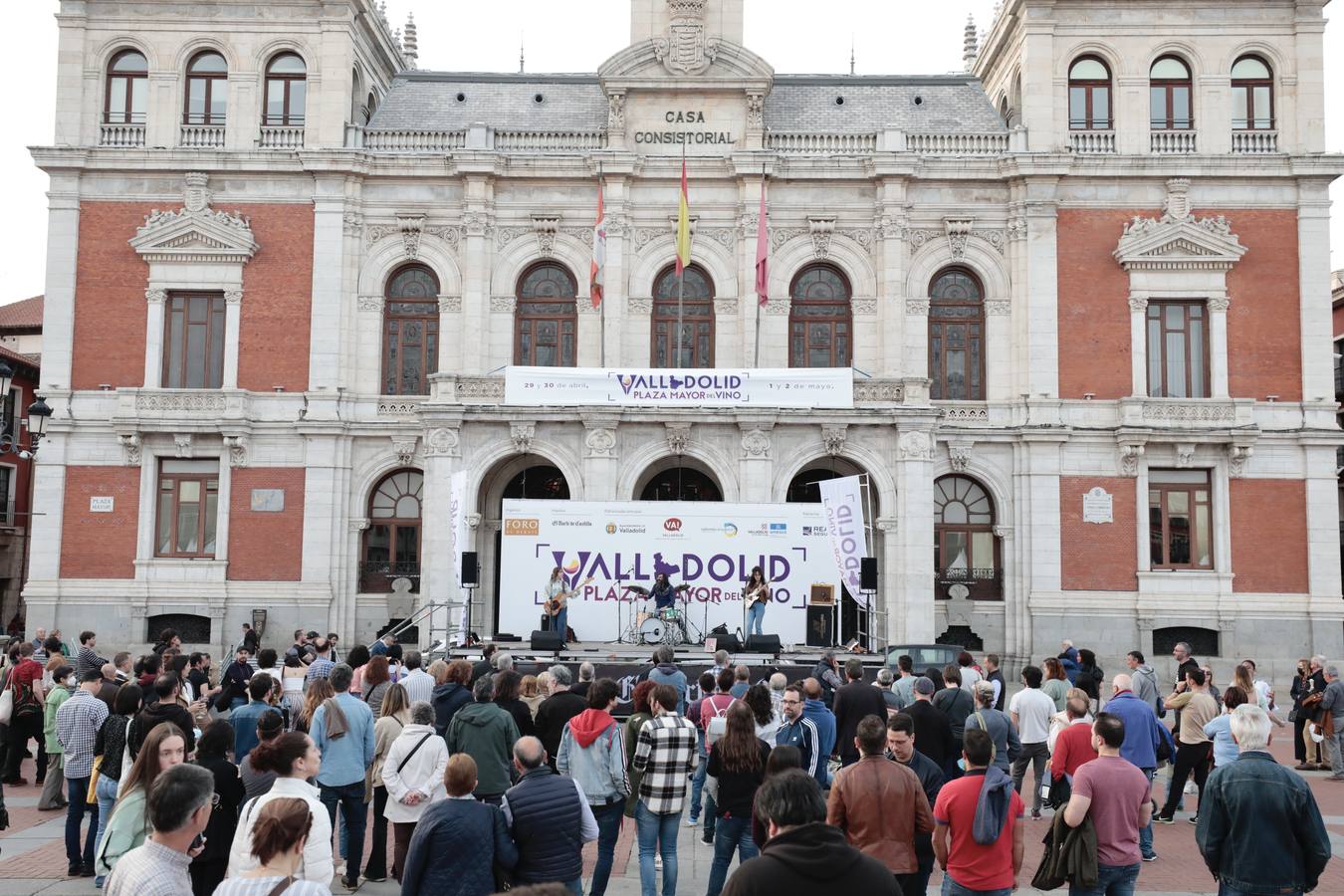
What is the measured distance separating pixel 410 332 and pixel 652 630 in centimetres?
1143

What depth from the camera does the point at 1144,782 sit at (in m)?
8.04

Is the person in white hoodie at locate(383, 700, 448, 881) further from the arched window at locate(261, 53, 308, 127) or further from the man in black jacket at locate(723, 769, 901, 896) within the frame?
the arched window at locate(261, 53, 308, 127)

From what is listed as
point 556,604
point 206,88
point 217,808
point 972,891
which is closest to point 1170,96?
point 556,604

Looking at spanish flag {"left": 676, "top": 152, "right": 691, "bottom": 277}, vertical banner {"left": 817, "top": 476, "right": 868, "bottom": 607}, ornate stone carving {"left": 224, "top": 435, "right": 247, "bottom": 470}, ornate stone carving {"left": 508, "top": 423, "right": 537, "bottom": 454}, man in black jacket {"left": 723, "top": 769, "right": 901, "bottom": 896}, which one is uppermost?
spanish flag {"left": 676, "top": 152, "right": 691, "bottom": 277}

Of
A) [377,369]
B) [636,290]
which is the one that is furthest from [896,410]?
[377,369]

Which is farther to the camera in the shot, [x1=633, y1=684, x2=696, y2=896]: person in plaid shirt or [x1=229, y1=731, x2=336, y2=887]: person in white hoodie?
[x1=633, y1=684, x2=696, y2=896]: person in plaid shirt

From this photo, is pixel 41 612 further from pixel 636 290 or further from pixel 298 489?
pixel 636 290

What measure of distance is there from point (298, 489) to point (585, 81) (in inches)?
563

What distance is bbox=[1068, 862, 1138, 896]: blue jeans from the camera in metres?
7.97

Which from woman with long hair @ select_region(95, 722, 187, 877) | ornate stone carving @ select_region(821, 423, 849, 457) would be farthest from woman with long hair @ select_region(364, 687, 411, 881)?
ornate stone carving @ select_region(821, 423, 849, 457)

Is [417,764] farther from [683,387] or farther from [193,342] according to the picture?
[193,342]

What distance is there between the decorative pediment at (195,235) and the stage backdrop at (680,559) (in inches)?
450

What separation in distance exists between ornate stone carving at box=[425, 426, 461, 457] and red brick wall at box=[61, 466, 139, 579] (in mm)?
8181

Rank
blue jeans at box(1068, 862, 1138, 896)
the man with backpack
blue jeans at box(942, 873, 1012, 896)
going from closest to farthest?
blue jeans at box(942, 873, 1012, 896)
blue jeans at box(1068, 862, 1138, 896)
the man with backpack
